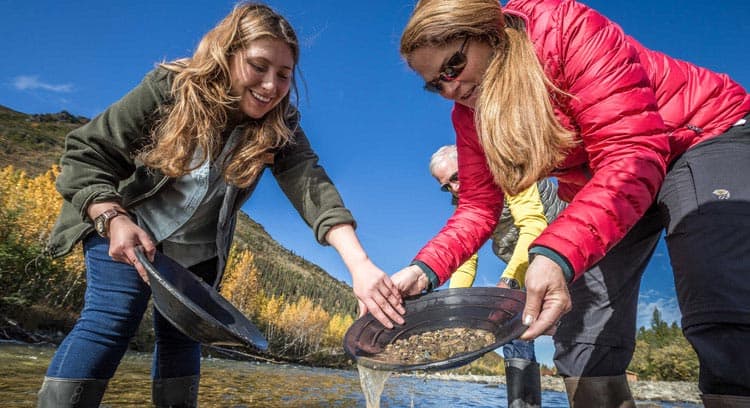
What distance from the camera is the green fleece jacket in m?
1.82

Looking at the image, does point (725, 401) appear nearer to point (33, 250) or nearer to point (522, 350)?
point (522, 350)

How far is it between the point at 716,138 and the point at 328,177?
154 centimetres

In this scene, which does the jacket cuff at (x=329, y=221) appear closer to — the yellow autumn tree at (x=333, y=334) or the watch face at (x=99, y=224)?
the watch face at (x=99, y=224)

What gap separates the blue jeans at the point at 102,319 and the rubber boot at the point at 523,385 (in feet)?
7.35

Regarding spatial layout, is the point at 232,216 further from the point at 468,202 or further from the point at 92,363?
the point at 468,202

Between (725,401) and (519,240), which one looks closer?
(725,401)

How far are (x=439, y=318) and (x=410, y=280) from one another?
193 mm

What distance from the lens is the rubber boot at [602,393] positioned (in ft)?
5.18

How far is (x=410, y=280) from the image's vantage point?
190cm

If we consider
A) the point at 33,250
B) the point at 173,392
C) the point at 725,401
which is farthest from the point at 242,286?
the point at 725,401

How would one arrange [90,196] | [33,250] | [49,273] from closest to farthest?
[90,196], [33,250], [49,273]

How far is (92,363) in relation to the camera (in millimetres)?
1720

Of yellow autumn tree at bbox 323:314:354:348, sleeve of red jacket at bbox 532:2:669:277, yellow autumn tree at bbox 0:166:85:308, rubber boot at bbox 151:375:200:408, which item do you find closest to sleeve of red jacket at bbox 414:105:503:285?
sleeve of red jacket at bbox 532:2:669:277

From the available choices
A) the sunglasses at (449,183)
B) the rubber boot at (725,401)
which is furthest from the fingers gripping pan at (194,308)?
the sunglasses at (449,183)
